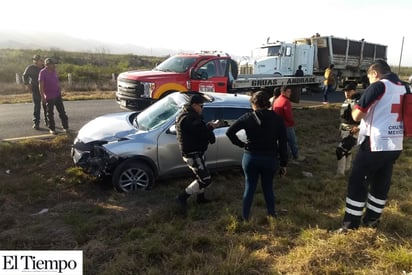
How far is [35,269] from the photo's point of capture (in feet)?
10.8

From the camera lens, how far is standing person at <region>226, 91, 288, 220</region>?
12.4 feet

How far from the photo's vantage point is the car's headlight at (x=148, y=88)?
9102 millimetres

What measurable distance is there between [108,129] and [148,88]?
376 centimetres

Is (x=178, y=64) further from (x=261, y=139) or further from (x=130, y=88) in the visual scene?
(x=261, y=139)

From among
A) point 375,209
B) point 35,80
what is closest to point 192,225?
point 375,209

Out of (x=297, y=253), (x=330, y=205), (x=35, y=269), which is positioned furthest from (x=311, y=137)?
(x=35, y=269)

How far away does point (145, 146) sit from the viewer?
521 cm

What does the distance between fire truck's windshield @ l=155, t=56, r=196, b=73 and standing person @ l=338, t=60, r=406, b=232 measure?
23.3 feet

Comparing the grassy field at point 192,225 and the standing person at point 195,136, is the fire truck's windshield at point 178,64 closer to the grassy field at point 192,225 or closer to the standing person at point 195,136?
the grassy field at point 192,225

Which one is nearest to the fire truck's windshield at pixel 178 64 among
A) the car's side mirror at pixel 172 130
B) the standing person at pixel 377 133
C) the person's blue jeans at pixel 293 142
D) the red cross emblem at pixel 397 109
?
the person's blue jeans at pixel 293 142

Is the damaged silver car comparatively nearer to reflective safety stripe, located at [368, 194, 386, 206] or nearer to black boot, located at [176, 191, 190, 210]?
black boot, located at [176, 191, 190, 210]

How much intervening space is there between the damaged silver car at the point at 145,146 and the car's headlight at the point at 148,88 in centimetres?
311

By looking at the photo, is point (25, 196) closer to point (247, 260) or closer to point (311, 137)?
point (247, 260)

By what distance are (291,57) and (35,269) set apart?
17757mm
